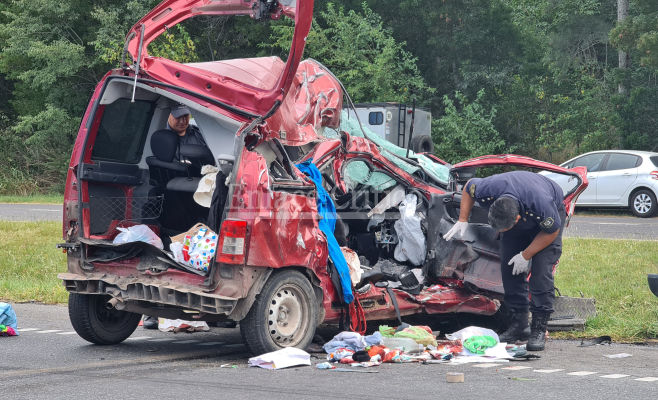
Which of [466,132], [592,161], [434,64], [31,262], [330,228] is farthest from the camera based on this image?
[434,64]

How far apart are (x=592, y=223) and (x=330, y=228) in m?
12.3

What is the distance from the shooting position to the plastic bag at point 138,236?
24.8 ft

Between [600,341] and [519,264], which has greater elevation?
[519,264]

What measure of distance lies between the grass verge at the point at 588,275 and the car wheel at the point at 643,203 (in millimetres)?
7374

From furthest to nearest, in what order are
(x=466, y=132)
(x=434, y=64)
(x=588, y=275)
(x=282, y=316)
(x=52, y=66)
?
(x=52, y=66) < (x=434, y=64) < (x=466, y=132) < (x=588, y=275) < (x=282, y=316)

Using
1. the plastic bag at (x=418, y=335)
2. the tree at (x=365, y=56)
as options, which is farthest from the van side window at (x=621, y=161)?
the plastic bag at (x=418, y=335)

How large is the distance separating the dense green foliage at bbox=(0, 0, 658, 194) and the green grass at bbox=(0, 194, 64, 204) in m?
1.06

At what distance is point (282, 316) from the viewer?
7.16 metres

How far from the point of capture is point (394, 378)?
6.38m

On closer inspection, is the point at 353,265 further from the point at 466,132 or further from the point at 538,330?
the point at 466,132

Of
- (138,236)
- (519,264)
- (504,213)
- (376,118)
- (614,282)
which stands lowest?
(614,282)

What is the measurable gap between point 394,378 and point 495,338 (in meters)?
1.65

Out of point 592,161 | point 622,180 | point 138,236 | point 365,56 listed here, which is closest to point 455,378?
point 138,236

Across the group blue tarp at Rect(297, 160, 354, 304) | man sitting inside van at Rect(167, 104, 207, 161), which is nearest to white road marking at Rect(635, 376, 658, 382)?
blue tarp at Rect(297, 160, 354, 304)
